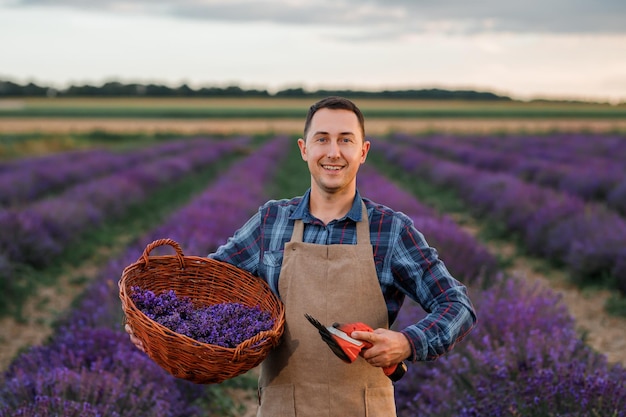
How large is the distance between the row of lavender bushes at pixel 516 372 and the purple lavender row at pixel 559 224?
2.60m

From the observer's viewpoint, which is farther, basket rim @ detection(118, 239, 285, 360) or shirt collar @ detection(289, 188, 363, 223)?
shirt collar @ detection(289, 188, 363, 223)

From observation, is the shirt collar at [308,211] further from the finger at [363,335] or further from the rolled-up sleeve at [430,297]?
the finger at [363,335]

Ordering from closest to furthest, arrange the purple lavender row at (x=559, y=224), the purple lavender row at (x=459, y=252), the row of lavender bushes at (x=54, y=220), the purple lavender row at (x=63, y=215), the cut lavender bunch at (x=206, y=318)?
the cut lavender bunch at (x=206, y=318) < the purple lavender row at (x=459, y=252) < the purple lavender row at (x=559, y=224) < the row of lavender bushes at (x=54, y=220) < the purple lavender row at (x=63, y=215)

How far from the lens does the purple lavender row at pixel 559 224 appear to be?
6574 mm

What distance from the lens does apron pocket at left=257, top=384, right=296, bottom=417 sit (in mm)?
1936

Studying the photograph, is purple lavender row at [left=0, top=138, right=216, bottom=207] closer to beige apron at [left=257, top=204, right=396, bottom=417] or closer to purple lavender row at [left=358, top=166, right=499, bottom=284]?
purple lavender row at [left=358, top=166, right=499, bottom=284]

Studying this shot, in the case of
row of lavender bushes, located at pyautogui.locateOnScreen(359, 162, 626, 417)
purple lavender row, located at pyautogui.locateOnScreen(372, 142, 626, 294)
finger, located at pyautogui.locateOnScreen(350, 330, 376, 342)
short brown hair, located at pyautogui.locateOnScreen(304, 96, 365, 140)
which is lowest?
purple lavender row, located at pyautogui.locateOnScreen(372, 142, 626, 294)

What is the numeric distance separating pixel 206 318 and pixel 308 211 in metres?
0.45

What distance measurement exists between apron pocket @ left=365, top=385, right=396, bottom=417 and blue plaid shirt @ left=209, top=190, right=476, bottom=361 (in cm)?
22

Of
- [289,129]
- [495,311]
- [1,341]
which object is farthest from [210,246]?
[289,129]

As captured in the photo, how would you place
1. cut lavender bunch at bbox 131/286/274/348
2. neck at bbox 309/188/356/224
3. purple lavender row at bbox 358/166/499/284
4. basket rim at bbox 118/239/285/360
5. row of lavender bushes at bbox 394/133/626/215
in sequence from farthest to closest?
1. row of lavender bushes at bbox 394/133/626/215
2. purple lavender row at bbox 358/166/499/284
3. neck at bbox 309/188/356/224
4. cut lavender bunch at bbox 131/286/274/348
5. basket rim at bbox 118/239/285/360

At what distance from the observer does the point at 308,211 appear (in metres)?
2.04

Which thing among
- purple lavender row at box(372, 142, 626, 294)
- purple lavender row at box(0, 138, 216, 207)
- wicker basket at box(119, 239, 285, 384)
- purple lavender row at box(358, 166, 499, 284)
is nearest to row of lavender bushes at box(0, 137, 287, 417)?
wicker basket at box(119, 239, 285, 384)

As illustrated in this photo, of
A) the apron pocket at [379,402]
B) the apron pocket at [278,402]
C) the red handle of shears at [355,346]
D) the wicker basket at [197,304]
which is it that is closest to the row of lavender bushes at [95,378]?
the wicker basket at [197,304]
